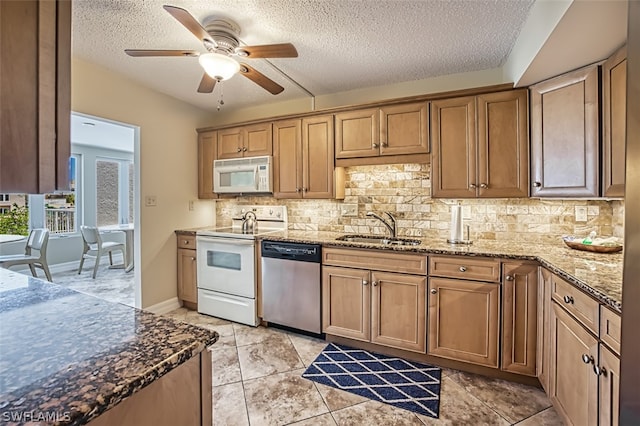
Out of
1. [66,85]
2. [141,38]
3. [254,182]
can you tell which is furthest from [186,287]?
[66,85]

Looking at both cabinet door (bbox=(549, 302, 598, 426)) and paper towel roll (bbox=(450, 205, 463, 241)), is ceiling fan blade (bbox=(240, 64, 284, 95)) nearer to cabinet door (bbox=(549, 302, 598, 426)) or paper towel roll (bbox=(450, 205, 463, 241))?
paper towel roll (bbox=(450, 205, 463, 241))

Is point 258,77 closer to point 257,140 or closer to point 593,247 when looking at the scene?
point 257,140

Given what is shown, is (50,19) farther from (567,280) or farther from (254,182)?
(254,182)

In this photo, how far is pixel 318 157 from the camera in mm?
3006

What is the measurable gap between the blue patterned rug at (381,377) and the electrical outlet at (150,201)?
7.46ft

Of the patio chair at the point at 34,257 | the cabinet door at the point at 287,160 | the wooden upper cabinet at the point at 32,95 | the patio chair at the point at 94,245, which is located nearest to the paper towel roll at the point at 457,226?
the cabinet door at the point at 287,160

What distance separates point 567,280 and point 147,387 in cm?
183

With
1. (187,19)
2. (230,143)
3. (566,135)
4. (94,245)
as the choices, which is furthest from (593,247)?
(94,245)

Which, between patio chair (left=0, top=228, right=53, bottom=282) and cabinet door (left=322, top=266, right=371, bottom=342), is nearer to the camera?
cabinet door (left=322, top=266, right=371, bottom=342)

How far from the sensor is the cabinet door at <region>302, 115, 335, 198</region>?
116 inches

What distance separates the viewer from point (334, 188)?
2939 mm

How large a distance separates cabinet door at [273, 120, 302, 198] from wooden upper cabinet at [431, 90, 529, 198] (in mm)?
1296

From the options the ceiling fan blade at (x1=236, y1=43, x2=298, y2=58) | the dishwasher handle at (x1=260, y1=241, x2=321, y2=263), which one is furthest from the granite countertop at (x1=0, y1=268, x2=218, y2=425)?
the dishwasher handle at (x1=260, y1=241, x2=321, y2=263)

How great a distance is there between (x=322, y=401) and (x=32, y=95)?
2.01 meters
